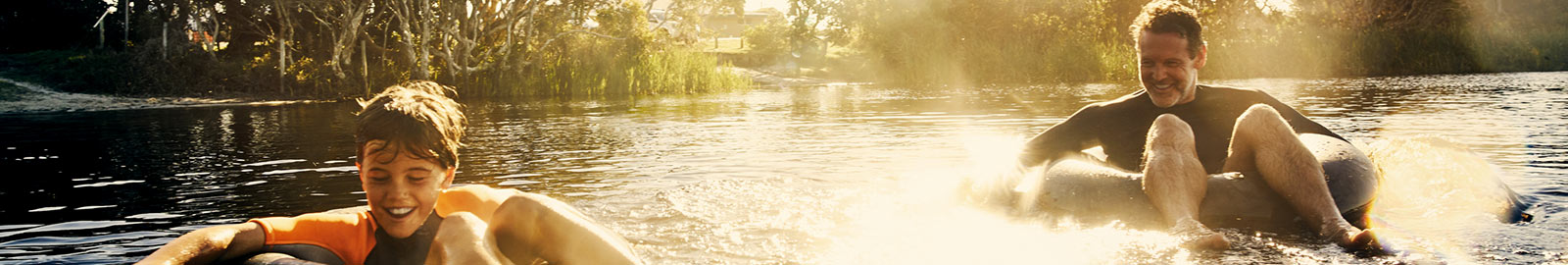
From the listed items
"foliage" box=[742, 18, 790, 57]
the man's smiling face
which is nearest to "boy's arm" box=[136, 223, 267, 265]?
the man's smiling face

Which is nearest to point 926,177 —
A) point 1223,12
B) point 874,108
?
point 874,108

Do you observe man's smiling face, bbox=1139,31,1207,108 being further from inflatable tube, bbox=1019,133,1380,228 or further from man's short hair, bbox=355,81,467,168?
man's short hair, bbox=355,81,467,168

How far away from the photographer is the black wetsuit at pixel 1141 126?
6.93 meters

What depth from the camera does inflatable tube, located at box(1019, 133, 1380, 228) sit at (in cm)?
640

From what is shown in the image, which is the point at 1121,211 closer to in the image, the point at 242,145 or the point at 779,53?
the point at 242,145

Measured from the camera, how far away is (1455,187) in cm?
718

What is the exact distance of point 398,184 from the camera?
3994 millimetres

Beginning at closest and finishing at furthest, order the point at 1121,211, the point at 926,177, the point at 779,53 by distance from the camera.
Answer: the point at 1121,211, the point at 926,177, the point at 779,53

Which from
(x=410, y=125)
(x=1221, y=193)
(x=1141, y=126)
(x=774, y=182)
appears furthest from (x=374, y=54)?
(x=410, y=125)

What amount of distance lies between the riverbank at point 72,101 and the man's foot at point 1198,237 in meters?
26.2

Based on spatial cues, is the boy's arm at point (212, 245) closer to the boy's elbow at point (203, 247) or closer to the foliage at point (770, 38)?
the boy's elbow at point (203, 247)

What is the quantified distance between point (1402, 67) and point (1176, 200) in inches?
1460

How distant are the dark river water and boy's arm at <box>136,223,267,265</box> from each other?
7.91 feet

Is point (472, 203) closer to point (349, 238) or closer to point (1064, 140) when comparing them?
point (349, 238)
